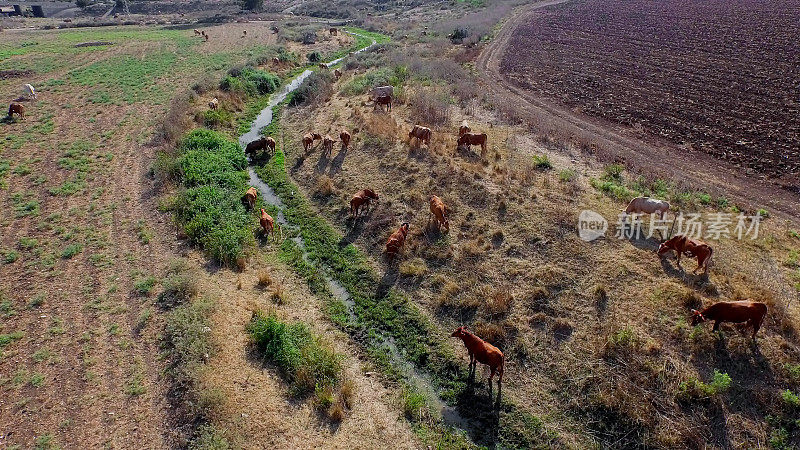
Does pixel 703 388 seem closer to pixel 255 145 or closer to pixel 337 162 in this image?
pixel 337 162

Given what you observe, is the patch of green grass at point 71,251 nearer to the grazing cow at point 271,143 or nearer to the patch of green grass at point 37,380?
the patch of green grass at point 37,380

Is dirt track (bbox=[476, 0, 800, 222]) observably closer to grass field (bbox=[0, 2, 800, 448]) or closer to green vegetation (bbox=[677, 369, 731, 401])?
grass field (bbox=[0, 2, 800, 448])

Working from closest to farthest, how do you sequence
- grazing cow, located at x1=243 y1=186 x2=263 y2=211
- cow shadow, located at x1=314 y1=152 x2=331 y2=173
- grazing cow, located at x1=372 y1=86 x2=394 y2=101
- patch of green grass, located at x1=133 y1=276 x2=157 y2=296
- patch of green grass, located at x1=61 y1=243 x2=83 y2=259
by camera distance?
patch of green grass, located at x1=133 y1=276 x2=157 y2=296 → patch of green grass, located at x1=61 y1=243 x2=83 y2=259 → grazing cow, located at x1=243 y1=186 x2=263 y2=211 → cow shadow, located at x1=314 y1=152 x2=331 y2=173 → grazing cow, located at x1=372 y1=86 x2=394 y2=101

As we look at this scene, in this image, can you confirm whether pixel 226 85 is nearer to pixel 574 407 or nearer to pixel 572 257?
pixel 572 257

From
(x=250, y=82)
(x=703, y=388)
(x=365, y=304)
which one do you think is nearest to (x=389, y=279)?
(x=365, y=304)

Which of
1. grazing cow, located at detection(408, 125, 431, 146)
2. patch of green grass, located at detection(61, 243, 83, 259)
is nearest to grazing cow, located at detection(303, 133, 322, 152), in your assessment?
grazing cow, located at detection(408, 125, 431, 146)

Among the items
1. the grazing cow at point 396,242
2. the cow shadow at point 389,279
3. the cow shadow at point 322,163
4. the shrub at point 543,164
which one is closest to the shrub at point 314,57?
the cow shadow at point 322,163

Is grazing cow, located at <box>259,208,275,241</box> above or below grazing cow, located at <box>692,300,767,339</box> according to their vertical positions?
below
